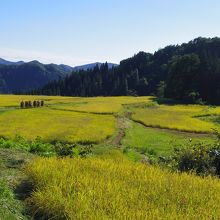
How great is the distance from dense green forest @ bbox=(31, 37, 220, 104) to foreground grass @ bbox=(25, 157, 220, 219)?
101m

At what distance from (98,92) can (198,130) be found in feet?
430

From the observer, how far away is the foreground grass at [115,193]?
9906 mm

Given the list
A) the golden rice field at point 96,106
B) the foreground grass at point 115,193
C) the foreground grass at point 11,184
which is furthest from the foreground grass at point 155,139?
the foreground grass at point 115,193

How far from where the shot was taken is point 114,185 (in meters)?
12.0

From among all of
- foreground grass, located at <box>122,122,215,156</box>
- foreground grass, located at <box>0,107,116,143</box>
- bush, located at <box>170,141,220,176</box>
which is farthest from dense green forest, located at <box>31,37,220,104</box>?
bush, located at <box>170,141,220,176</box>

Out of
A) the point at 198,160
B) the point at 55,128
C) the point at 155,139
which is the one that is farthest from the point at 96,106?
the point at 198,160

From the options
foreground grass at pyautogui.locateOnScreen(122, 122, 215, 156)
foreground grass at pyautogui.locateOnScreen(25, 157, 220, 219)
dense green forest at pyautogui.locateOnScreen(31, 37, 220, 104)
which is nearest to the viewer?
foreground grass at pyautogui.locateOnScreen(25, 157, 220, 219)

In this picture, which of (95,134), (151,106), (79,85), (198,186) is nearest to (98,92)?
(79,85)

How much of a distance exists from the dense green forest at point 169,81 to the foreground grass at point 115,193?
100801mm

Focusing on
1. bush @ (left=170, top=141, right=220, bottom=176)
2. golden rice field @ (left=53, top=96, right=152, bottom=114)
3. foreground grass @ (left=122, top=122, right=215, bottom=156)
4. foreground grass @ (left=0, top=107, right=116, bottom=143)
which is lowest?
foreground grass @ (left=122, top=122, right=215, bottom=156)

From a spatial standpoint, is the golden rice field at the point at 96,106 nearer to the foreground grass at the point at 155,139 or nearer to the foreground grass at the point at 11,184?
the foreground grass at the point at 155,139

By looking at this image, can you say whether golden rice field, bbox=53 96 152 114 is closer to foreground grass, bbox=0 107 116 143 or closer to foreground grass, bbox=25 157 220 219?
foreground grass, bbox=0 107 116 143

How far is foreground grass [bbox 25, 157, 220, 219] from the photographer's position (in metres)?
9.91

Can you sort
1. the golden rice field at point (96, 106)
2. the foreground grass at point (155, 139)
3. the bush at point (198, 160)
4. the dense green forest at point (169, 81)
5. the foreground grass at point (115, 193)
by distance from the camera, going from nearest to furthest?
the foreground grass at point (115, 193)
the bush at point (198, 160)
the foreground grass at point (155, 139)
the golden rice field at point (96, 106)
the dense green forest at point (169, 81)
